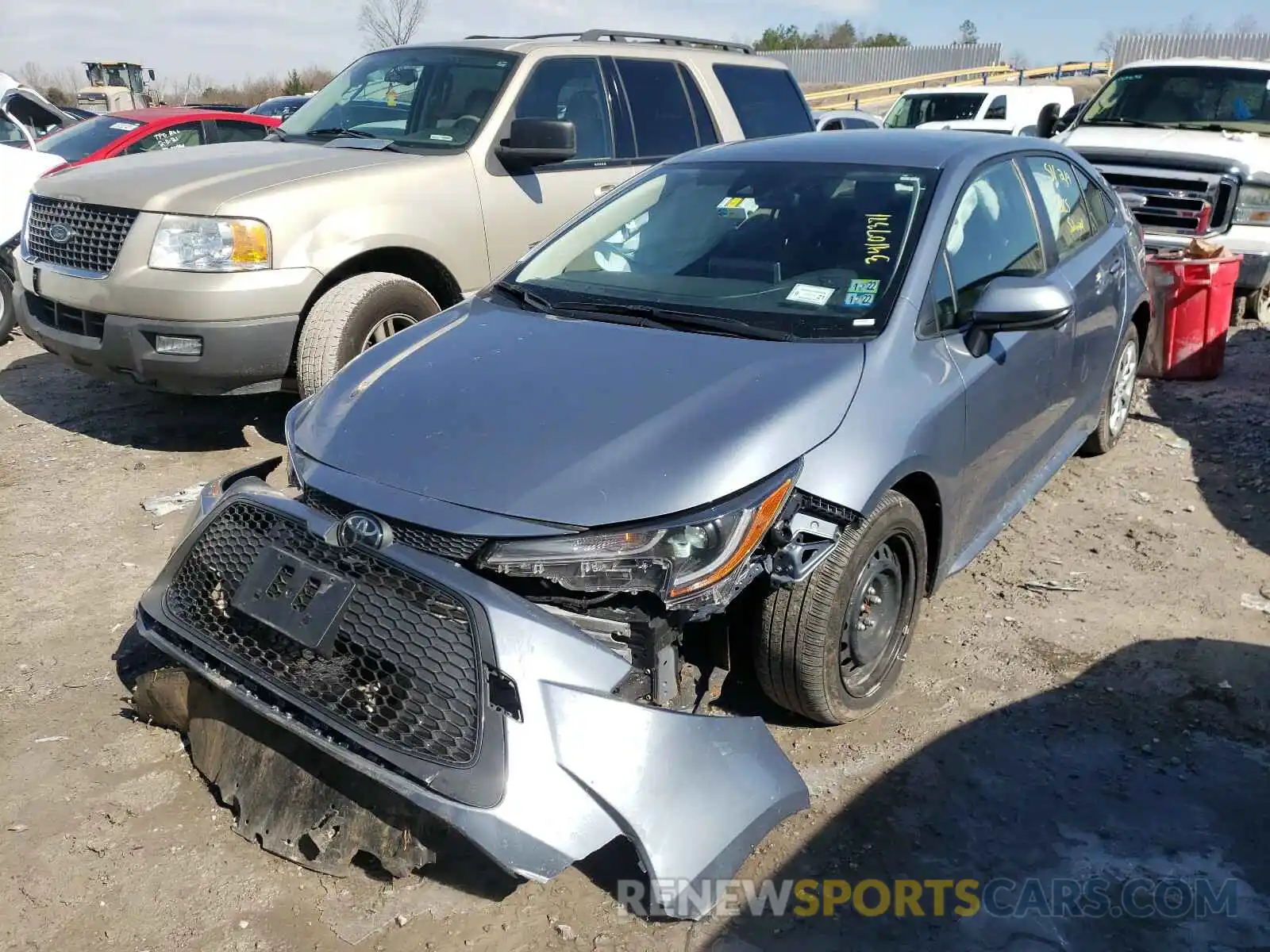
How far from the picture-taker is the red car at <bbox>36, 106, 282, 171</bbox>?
958cm

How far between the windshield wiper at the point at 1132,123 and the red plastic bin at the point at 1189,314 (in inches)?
97.4

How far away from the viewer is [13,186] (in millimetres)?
7828

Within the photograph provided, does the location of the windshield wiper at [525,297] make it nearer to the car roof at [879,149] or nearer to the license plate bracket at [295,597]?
the car roof at [879,149]

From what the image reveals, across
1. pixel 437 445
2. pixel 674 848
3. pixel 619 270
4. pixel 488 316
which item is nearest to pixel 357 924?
pixel 674 848

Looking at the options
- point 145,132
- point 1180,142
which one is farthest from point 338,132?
point 1180,142

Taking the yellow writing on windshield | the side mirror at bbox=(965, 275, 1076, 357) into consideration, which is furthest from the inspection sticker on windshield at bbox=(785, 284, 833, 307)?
the side mirror at bbox=(965, 275, 1076, 357)

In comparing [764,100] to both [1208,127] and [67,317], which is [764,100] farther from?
[67,317]

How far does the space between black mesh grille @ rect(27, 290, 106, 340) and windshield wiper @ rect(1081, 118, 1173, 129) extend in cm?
813

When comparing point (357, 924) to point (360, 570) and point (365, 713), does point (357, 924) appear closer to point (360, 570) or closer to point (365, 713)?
point (365, 713)

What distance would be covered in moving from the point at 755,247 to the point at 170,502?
10.3 feet

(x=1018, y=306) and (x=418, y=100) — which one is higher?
(x=418, y=100)

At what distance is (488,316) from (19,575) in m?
2.37

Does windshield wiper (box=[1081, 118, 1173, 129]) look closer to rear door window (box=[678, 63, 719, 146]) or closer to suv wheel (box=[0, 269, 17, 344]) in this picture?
rear door window (box=[678, 63, 719, 146])

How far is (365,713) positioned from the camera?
96.3 inches
